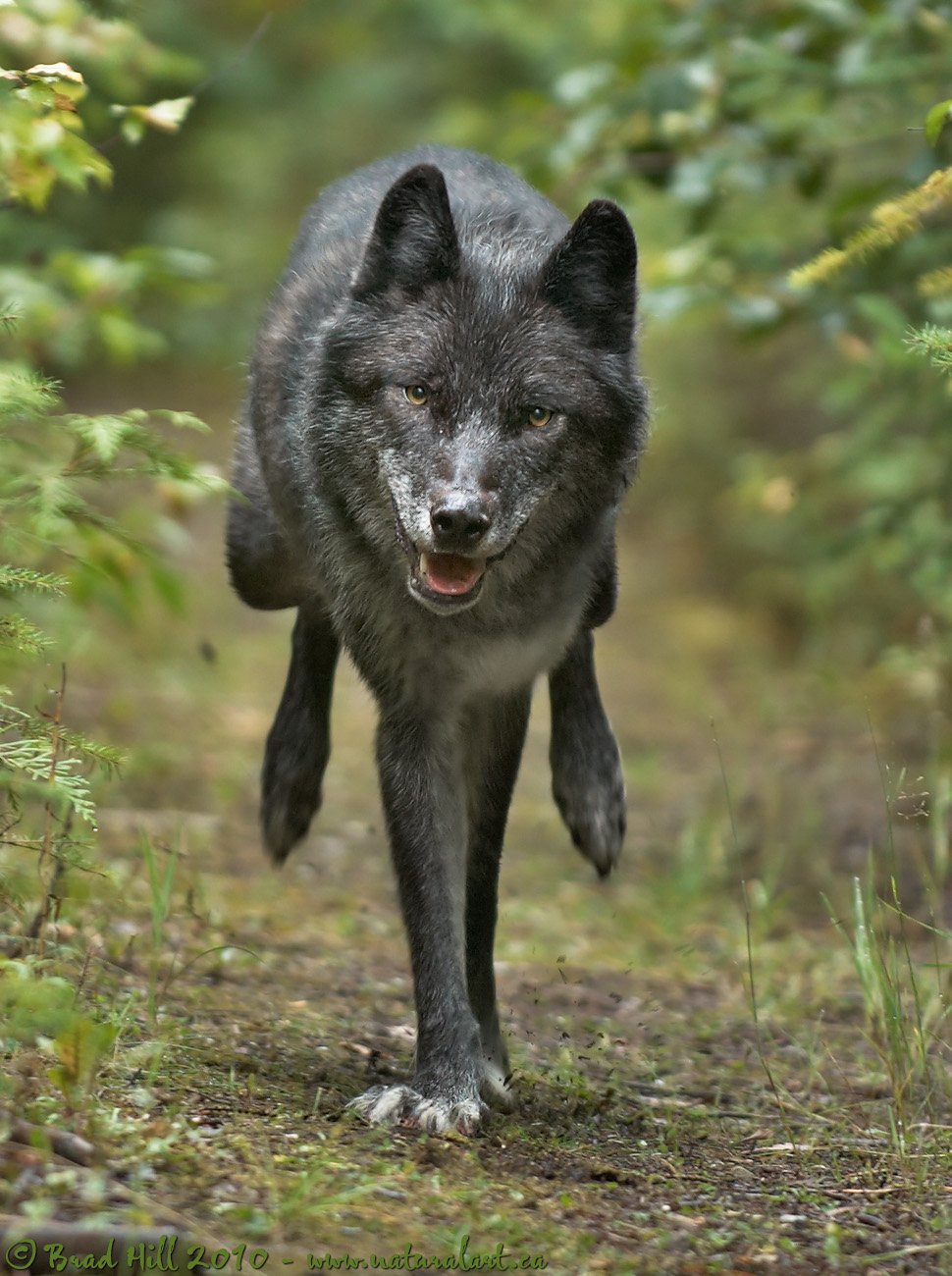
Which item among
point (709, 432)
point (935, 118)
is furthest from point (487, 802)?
point (709, 432)

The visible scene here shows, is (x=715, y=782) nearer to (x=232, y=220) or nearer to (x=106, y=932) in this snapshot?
(x=106, y=932)

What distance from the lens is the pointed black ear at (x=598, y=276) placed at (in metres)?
3.88

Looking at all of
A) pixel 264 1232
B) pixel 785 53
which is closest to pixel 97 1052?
pixel 264 1232

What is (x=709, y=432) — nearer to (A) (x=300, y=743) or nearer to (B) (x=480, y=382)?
(A) (x=300, y=743)

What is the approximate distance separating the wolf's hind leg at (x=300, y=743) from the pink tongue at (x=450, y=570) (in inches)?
48.8

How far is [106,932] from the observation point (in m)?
4.43

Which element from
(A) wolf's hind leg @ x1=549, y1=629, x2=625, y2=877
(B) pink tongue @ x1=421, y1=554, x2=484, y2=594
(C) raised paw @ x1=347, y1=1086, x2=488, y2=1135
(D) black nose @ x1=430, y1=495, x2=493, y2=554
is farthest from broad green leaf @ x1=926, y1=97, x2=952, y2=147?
(C) raised paw @ x1=347, y1=1086, x2=488, y2=1135

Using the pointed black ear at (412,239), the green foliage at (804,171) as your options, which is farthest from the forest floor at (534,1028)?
the pointed black ear at (412,239)

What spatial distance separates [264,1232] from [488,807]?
1.84 metres

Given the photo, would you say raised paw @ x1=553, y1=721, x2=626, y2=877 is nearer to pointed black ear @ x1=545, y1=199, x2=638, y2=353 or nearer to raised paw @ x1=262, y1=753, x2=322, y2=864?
raised paw @ x1=262, y1=753, x2=322, y2=864

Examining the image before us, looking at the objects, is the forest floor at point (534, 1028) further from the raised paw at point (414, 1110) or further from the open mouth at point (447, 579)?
the open mouth at point (447, 579)

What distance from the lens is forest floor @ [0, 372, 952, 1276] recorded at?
110 inches

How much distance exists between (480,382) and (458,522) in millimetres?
447

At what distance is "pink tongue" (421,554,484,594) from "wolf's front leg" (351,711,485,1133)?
0.46 m
